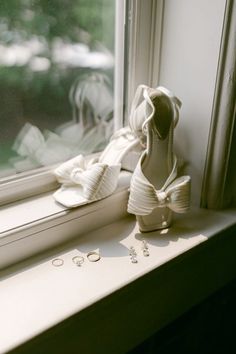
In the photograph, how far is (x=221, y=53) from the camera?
820mm

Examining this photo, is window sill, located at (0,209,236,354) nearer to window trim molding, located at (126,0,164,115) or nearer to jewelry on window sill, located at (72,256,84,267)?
jewelry on window sill, located at (72,256,84,267)

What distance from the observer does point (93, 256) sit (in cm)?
81

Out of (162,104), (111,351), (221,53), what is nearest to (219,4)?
(221,53)

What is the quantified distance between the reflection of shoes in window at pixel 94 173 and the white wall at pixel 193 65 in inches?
5.1

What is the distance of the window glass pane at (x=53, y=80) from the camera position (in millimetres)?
782

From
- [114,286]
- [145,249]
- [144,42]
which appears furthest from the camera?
[144,42]

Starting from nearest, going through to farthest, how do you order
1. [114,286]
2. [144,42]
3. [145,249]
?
1. [114,286]
2. [145,249]
3. [144,42]

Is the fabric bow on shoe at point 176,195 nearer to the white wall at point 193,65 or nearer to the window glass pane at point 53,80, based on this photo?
the white wall at point 193,65

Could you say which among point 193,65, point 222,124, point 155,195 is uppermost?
point 193,65

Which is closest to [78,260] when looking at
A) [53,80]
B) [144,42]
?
[53,80]

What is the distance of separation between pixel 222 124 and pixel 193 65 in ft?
0.47

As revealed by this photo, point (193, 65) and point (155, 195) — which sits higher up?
point (193, 65)

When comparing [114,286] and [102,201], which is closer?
[114,286]

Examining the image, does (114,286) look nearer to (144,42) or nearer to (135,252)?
(135,252)
